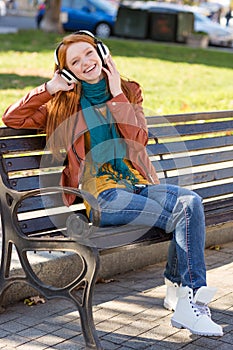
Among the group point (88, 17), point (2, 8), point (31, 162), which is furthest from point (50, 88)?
point (2, 8)

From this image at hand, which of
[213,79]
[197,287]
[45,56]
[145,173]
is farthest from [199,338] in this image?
[45,56]

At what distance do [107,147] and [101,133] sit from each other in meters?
0.08

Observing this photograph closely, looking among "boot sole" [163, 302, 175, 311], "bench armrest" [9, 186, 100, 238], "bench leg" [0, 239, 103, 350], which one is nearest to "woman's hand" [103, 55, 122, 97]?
"bench armrest" [9, 186, 100, 238]

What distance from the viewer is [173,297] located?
4.68 m

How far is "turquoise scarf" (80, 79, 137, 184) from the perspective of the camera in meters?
4.56

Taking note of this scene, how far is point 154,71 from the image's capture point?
17000mm

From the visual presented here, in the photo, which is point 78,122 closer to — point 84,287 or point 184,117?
point 84,287

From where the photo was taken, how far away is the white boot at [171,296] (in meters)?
4.66

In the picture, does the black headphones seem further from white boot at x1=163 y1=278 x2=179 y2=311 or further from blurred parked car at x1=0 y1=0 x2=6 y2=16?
blurred parked car at x1=0 y1=0 x2=6 y2=16

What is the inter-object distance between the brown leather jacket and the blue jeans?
0.20 metres

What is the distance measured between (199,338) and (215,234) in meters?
1.94

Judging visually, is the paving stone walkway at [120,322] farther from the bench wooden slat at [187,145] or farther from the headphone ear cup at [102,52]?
the headphone ear cup at [102,52]

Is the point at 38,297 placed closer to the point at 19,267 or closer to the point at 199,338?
the point at 19,267

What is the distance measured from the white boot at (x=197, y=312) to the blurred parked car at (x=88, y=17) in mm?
24503
